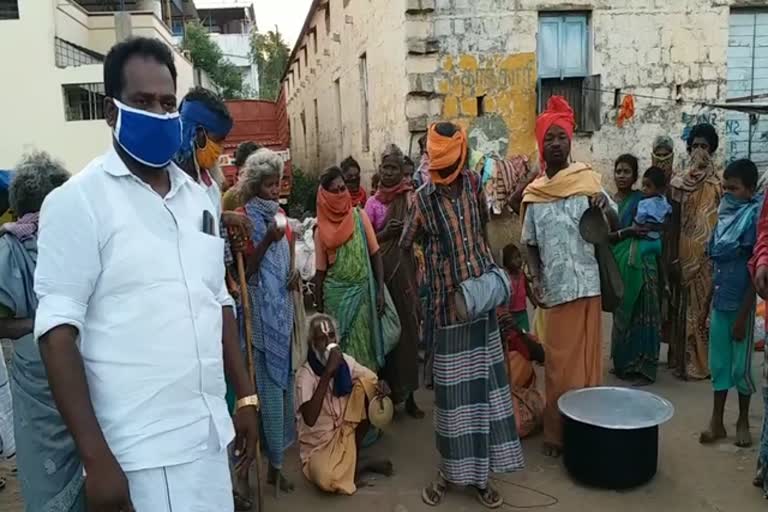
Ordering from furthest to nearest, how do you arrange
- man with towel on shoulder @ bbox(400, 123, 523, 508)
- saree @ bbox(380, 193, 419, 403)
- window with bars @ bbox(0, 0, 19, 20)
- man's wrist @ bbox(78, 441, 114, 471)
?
window with bars @ bbox(0, 0, 19, 20) < saree @ bbox(380, 193, 419, 403) < man with towel on shoulder @ bbox(400, 123, 523, 508) < man's wrist @ bbox(78, 441, 114, 471)

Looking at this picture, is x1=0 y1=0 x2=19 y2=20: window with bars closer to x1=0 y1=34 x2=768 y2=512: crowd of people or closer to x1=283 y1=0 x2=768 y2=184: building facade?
x1=283 y1=0 x2=768 y2=184: building facade

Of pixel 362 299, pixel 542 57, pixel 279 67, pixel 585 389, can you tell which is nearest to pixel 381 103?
pixel 542 57

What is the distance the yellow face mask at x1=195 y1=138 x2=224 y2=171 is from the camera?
301 cm

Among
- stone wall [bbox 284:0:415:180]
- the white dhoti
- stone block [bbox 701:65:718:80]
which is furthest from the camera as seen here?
stone wall [bbox 284:0:415:180]

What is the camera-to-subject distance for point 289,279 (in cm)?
372

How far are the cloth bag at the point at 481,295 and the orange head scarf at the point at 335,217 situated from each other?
Answer: 1.03 m

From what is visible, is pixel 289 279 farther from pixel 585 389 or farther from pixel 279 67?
pixel 279 67

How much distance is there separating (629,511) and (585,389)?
0.70 meters

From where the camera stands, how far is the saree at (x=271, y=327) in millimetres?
3580

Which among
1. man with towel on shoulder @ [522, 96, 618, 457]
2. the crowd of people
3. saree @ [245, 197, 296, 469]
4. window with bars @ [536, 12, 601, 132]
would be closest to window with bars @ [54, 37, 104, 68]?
window with bars @ [536, 12, 601, 132]

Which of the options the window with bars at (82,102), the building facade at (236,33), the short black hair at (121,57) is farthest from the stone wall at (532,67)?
the building facade at (236,33)

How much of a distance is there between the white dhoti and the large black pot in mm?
2358

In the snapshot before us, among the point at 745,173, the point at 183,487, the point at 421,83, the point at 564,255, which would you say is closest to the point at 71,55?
the point at 421,83

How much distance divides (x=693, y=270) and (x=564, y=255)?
170 centimetres
